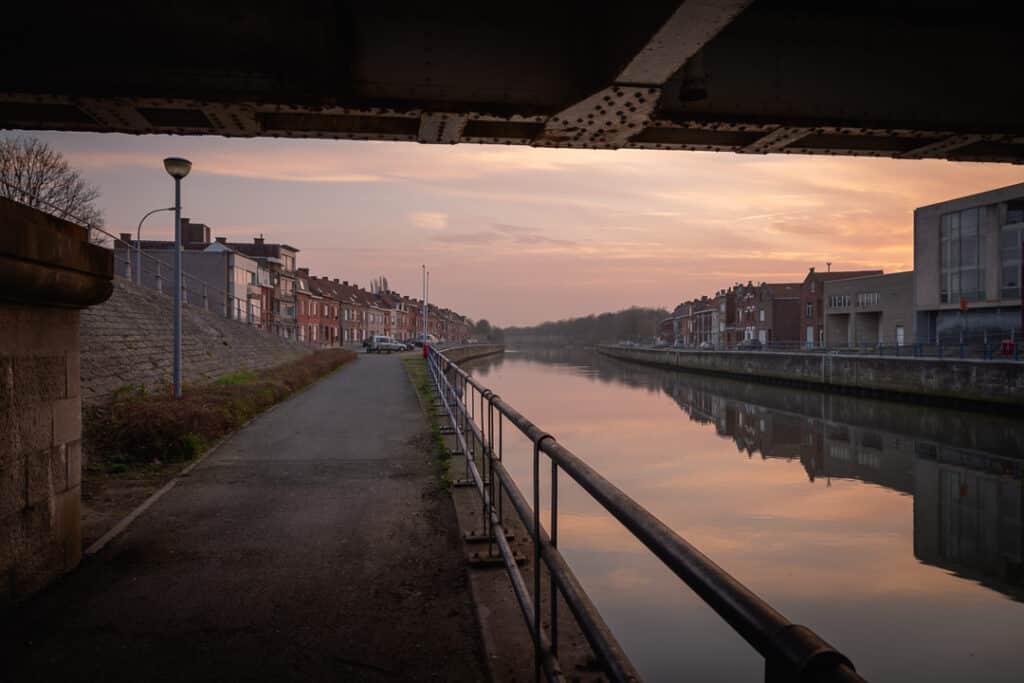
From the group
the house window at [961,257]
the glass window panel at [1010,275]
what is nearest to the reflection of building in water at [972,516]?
the glass window panel at [1010,275]

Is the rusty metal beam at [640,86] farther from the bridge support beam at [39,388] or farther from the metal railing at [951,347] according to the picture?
the metal railing at [951,347]

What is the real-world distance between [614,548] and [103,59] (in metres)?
8.47

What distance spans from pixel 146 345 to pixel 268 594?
45.8ft

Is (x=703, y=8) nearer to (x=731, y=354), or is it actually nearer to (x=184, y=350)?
(x=184, y=350)

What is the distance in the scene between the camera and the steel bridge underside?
440cm

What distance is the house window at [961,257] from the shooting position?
4725cm

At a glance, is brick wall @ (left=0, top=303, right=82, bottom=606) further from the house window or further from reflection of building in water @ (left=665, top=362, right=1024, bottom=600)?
the house window

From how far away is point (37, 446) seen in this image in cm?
435

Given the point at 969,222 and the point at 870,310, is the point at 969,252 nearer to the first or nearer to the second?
the point at 969,222

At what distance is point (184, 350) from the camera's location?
755 inches

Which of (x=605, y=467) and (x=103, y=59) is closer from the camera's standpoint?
(x=103, y=59)

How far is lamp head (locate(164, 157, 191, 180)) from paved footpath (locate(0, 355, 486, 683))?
8.44 metres

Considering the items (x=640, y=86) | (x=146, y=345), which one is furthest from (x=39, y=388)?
(x=146, y=345)

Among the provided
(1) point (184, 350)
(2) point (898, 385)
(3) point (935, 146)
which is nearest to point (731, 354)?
(2) point (898, 385)
